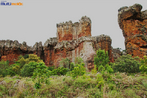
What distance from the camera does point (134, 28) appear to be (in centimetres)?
2548

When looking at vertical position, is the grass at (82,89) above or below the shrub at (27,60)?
below

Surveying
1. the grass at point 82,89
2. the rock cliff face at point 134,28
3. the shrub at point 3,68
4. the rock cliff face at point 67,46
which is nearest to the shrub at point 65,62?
the rock cliff face at point 67,46

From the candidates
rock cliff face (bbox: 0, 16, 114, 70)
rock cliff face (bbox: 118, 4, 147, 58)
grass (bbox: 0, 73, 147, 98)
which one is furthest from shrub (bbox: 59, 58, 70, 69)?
grass (bbox: 0, 73, 147, 98)

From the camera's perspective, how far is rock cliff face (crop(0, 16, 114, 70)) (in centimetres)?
2256

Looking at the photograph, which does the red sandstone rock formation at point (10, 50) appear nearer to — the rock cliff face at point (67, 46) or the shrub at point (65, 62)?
the rock cliff face at point (67, 46)

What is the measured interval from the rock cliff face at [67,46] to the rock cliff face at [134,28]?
507cm

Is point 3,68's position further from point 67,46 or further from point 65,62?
point 67,46

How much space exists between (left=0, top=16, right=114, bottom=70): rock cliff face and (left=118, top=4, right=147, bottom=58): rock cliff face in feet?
16.6

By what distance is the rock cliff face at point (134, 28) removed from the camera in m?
24.1

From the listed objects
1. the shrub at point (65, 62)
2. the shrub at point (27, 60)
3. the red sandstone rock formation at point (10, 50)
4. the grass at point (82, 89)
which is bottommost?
the grass at point (82, 89)

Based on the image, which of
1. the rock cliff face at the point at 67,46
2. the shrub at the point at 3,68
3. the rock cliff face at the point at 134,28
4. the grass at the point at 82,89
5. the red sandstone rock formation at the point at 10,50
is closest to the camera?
the grass at the point at 82,89

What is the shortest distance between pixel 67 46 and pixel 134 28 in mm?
13801

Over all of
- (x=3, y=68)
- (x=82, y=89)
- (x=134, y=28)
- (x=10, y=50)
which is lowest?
(x=82, y=89)

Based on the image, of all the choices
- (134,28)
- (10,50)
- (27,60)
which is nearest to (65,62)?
(27,60)
